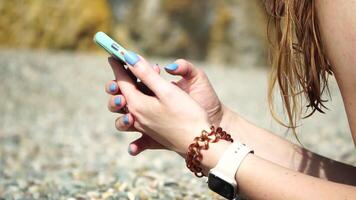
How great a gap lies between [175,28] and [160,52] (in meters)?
0.60

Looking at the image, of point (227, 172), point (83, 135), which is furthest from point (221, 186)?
point (83, 135)

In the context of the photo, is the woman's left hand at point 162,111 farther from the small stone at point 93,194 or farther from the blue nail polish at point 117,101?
the small stone at point 93,194

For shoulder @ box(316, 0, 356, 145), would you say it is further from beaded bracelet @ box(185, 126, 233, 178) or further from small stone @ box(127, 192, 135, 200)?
small stone @ box(127, 192, 135, 200)

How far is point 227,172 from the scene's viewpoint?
1464mm

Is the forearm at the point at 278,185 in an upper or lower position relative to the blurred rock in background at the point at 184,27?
upper

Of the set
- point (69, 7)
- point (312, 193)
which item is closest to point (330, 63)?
point (312, 193)

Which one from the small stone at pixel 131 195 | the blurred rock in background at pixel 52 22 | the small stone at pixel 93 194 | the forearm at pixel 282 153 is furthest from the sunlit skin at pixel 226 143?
the blurred rock in background at pixel 52 22

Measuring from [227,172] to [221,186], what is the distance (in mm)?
41

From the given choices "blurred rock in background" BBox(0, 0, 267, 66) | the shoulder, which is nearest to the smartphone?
the shoulder

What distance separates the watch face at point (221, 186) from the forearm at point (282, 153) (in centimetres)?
44

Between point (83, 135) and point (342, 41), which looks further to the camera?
point (83, 135)

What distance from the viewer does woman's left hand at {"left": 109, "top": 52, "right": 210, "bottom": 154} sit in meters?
1.51

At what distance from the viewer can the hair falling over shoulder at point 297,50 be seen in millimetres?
1574

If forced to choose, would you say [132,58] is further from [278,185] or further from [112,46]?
[278,185]
